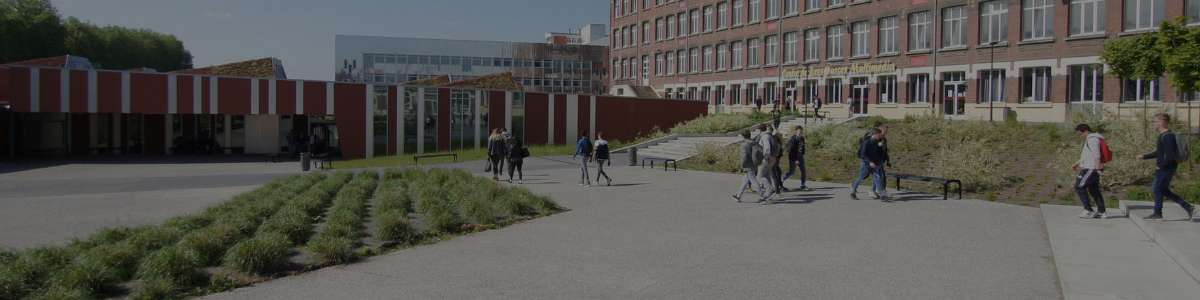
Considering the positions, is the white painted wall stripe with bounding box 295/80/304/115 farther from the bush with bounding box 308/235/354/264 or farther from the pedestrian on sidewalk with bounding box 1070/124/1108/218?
the pedestrian on sidewalk with bounding box 1070/124/1108/218

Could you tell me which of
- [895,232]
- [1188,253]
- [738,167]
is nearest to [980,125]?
[738,167]

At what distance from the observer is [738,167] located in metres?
23.9

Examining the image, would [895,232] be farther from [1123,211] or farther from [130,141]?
[130,141]

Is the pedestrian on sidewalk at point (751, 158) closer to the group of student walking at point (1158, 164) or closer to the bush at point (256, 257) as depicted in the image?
the group of student walking at point (1158, 164)

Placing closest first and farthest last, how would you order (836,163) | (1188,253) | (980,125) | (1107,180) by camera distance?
(1188,253), (1107,180), (836,163), (980,125)

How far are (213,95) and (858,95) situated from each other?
29465 millimetres

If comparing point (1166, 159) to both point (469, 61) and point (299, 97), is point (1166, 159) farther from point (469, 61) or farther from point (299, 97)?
point (469, 61)

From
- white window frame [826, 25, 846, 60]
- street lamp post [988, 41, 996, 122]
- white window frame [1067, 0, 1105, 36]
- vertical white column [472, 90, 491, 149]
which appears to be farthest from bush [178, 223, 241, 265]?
white window frame [826, 25, 846, 60]

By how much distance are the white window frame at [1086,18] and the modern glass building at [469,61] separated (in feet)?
218

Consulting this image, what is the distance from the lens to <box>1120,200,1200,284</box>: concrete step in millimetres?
8616

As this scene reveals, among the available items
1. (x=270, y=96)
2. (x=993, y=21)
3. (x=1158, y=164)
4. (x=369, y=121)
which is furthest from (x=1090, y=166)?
(x=270, y=96)

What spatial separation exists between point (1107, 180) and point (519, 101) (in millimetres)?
28403

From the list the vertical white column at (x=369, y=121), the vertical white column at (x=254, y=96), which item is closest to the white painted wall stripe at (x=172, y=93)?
the vertical white column at (x=254, y=96)

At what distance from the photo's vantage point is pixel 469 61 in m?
100
